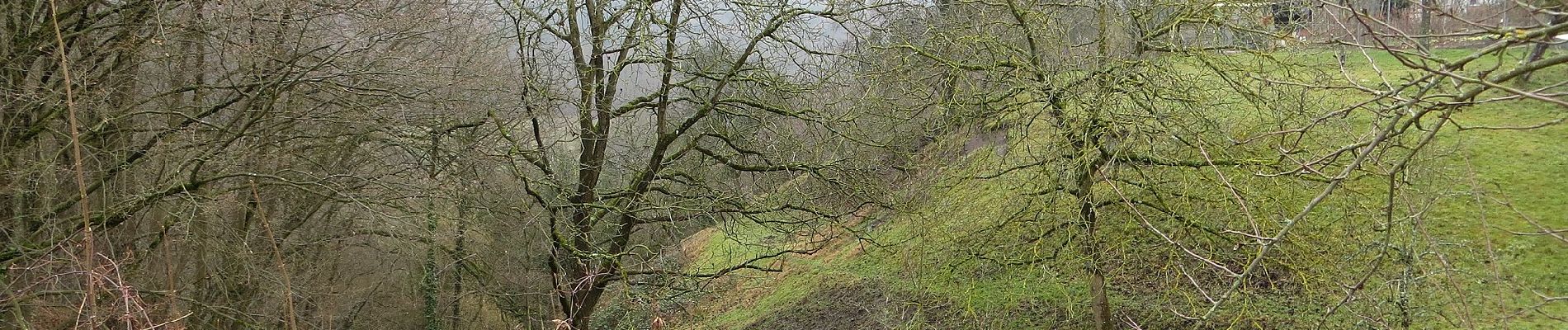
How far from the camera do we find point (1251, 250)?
6113 millimetres

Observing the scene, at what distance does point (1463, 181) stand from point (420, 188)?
10932 millimetres

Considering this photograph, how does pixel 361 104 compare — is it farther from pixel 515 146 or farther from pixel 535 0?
pixel 535 0

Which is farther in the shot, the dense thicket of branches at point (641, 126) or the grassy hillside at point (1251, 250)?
the grassy hillside at point (1251, 250)

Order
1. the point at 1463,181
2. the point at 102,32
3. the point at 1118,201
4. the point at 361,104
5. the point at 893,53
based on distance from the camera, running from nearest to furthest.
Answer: the point at 102,32, the point at 1118,201, the point at 361,104, the point at 893,53, the point at 1463,181

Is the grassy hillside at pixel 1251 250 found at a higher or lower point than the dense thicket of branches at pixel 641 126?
lower

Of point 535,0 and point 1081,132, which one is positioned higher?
point 535,0

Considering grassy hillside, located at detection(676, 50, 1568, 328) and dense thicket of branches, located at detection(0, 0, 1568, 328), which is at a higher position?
dense thicket of branches, located at detection(0, 0, 1568, 328)

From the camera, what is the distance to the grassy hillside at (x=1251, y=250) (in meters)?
6.18

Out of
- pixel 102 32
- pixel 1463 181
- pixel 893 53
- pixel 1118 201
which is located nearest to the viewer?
pixel 102 32

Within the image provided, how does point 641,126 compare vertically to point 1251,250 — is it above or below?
above

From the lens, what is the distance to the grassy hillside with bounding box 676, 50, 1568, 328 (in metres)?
6.18

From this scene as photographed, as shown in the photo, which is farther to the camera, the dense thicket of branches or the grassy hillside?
the grassy hillside

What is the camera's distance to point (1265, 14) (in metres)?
7.02

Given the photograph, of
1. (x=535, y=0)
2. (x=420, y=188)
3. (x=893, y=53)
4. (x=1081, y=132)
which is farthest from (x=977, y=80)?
(x=420, y=188)
